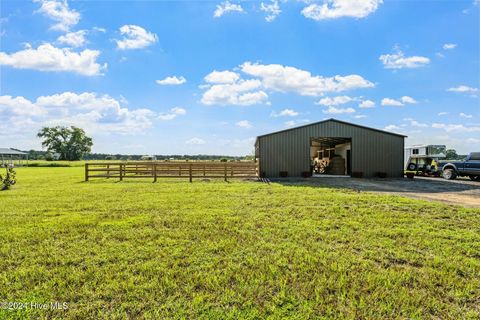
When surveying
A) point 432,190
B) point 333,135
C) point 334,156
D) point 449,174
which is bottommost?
point 432,190

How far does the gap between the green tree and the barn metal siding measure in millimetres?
75628

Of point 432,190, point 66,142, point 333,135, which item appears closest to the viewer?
point 432,190

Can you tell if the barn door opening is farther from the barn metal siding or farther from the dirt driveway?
the dirt driveway

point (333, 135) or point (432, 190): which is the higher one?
point (333, 135)

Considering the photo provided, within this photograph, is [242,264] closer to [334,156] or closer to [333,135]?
[333,135]

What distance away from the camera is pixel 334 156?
23203mm

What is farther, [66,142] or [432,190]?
[66,142]

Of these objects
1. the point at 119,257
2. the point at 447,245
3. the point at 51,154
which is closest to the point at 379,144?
the point at 447,245

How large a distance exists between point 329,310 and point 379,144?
17.7 m

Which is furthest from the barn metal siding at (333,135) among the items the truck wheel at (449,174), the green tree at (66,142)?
the green tree at (66,142)

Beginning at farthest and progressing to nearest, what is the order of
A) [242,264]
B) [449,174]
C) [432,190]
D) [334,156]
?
[334,156] → [449,174] → [432,190] → [242,264]

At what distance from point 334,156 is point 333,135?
616 cm

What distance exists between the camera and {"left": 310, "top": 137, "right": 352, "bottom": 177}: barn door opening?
20030 mm

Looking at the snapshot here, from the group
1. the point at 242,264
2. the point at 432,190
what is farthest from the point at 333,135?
the point at 242,264
